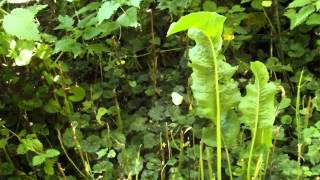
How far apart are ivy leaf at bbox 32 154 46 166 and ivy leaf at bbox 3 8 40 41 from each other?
Answer: 1.20 ft

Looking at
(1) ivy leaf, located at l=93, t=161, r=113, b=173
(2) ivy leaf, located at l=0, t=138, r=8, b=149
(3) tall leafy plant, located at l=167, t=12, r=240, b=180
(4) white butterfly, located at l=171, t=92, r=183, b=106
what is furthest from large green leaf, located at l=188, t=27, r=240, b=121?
(2) ivy leaf, located at l=0, t=138, r=8, b=149

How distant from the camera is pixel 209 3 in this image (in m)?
1.85

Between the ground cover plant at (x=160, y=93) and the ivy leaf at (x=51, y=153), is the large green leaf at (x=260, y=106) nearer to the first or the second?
the ground cover plant at (x=160, y=93)

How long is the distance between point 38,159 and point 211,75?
0.56 metres

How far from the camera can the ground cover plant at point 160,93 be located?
1.43 metres

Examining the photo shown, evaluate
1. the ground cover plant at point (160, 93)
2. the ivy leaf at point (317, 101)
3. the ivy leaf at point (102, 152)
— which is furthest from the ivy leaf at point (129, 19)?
the ivy leaf at point (317, 101)

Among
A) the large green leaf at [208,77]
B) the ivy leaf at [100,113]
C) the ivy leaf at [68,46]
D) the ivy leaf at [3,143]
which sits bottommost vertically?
the ivy leaf at [3,143]

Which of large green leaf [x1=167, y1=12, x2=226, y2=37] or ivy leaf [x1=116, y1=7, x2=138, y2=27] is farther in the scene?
ivy leaf [x1=116, y1=7, x2=138, y2=27]

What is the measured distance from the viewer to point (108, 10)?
A: 149 cm

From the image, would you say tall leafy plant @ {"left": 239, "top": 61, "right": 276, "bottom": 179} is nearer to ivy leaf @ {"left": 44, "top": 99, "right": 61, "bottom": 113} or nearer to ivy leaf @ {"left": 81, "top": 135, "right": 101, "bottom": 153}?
ivy leaf @ {"left": 81, "top": 135, "right": 101, "bottom": 153}

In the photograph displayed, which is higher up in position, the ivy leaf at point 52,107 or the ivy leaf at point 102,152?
the ivy leaf at point 52,107

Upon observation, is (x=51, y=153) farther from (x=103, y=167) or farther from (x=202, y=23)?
(x=202, y=23)

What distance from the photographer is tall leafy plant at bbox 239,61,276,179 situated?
1.40 m

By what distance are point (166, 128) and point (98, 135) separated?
0.27m
